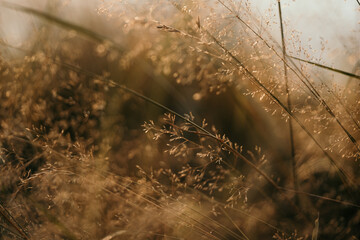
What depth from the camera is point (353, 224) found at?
735 mm

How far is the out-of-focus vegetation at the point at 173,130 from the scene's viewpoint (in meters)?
0.63

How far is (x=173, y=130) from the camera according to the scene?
0.85 m

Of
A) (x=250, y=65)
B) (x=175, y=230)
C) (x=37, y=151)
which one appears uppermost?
(x=250, y=65)

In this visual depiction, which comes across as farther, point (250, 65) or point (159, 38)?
point (159, 38)

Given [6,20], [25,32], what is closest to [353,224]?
[25,32]

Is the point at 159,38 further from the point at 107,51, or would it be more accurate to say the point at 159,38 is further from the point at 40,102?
the point at 40,102

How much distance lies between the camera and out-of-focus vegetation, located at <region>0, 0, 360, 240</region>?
2.08 feet

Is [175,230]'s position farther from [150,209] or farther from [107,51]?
[107,51]

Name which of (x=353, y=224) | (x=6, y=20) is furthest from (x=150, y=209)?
(x=6, y=20)

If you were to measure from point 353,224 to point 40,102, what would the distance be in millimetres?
1026

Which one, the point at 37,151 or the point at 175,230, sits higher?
the point at 175,230

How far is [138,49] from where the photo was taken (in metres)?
0.88

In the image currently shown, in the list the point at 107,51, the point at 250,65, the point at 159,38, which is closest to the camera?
the point at 250,65

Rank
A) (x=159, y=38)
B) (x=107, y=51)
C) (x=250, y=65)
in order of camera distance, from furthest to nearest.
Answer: (x=107, y=51), (x=159, y=38), (x=250, y=65)
